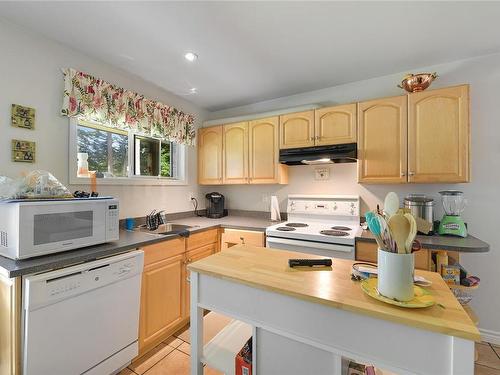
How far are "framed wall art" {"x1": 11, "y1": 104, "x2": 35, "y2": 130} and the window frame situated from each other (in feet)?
0.81

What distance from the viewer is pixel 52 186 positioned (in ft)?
4.89

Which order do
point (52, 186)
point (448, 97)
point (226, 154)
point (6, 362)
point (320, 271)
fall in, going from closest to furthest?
point (320, 271) → point (6, 362) → point (52, 186) → point (448, 97) → point (226, 154)

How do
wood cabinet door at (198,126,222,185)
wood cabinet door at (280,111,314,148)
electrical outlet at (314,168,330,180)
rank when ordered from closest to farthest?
wood cabinet door at (280,111,314,148)
electrical outlet at (314,168,330,180)
wood cabinet door at (198,126,222,185)

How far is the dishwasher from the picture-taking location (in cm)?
120

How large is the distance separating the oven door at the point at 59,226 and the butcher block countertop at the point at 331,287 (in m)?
0.88

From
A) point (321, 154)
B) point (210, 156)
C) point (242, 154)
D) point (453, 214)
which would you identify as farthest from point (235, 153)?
point (453, 214)

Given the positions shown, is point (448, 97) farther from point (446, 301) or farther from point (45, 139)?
point (45, 139)

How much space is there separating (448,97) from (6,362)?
3.36 m

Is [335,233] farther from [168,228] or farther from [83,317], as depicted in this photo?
[83,317]

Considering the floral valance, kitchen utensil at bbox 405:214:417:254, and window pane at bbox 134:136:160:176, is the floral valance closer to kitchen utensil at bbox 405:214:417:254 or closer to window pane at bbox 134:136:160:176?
window pane at bbox 134:136:160:176

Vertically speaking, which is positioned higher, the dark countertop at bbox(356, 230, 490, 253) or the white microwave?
the white microwave

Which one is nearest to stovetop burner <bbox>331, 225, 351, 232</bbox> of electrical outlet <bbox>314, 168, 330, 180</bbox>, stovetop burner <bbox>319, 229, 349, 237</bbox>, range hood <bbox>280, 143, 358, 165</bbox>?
stovetop burner <bbox>319, 229, 349, 237</bbox>

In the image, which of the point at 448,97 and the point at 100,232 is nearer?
the point at 100,232

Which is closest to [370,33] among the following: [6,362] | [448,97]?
[448,97]
